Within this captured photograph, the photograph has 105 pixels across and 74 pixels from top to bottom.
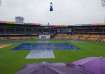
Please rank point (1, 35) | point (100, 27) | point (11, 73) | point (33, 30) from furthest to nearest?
point (33, 30)
point (100, 27)
point (1, 35)
point (11, 73)

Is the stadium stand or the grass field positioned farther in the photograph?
the stadium stand

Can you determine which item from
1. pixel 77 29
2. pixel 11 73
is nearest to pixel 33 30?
pixel 77 29

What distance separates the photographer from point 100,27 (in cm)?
10038

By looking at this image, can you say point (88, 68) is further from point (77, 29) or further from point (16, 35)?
point (77, 29)

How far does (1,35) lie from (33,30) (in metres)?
25.2

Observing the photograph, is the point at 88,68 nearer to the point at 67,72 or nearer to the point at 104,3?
the point at 67,72

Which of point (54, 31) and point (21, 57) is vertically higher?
point (21, 57)

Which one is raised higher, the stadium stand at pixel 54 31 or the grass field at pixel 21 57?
the grass field at pixel 21 57

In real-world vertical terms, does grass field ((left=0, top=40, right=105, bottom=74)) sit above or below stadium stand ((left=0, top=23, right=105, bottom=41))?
above

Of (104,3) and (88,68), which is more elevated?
(104,3)

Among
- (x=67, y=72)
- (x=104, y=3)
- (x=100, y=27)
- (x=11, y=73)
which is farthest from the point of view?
(x=100, y=27)

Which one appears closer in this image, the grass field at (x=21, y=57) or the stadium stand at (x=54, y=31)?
the grass field at (x=21, y=57)

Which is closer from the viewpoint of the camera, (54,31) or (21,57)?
(21,57)

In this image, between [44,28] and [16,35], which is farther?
[44,28]
